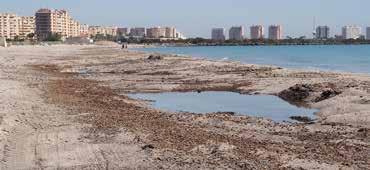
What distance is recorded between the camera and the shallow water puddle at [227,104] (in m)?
18.5

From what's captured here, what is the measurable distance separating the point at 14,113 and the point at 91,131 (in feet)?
10.9

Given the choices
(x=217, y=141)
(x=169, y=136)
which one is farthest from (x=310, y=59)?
(x=217, y=141)

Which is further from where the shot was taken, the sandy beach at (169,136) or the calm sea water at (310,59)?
the calm sea water at (310,59)

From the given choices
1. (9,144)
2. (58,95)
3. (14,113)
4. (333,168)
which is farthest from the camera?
(58,95)

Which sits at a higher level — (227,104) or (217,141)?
(217,141)

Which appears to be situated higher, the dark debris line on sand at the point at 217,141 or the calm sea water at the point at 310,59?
the dark debris line on sand at the point at 217,141

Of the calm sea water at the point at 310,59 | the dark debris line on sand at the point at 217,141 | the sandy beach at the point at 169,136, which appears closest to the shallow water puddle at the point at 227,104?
the sandy beach at the point at 169,136

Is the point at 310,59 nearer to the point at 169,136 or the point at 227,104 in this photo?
the point at 227,104

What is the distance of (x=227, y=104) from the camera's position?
21.2 meters

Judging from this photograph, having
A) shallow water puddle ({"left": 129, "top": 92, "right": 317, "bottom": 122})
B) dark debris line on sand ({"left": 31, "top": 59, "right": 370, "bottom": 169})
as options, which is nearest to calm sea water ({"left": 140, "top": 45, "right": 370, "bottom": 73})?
shallow water puddle ({"left": 129, "top": 92, "right": 317, "bottom": 122})

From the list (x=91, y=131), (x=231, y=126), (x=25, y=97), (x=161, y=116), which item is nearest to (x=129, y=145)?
(x=91, y=131)

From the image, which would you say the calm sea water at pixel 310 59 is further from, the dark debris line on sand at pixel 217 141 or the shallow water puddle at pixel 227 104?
the dark debris line on sand at pixel 217 141

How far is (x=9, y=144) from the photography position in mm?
11484

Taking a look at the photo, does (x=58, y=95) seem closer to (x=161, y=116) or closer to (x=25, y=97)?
(x=25, y=97)
